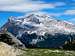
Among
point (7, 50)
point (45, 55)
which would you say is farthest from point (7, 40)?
point (7, 50)

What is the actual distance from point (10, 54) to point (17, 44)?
47.6 m

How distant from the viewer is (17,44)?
6988cm

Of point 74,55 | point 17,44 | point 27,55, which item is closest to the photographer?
point 27,55

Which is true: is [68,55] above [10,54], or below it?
below

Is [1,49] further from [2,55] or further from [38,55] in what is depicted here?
[38,55]

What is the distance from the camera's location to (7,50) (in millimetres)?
22812

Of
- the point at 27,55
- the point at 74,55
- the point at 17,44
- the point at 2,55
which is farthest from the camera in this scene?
the point at 17,44

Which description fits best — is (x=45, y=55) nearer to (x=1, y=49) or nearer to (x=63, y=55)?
(x=63, y=55)

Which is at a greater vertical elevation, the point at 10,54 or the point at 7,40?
the point at 10,54

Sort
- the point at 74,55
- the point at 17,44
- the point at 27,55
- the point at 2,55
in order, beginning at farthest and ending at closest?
the point at 17,44 → the point at 74,55 → the point at 27,55 → the point at 2,55

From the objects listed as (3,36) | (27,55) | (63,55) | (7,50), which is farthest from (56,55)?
(3,36)

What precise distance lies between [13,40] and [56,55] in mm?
26059

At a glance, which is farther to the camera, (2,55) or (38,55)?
(38,55)

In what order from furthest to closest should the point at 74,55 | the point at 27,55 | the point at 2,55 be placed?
the point at 74,55 < the point at 27,55 < the point at 2,55
